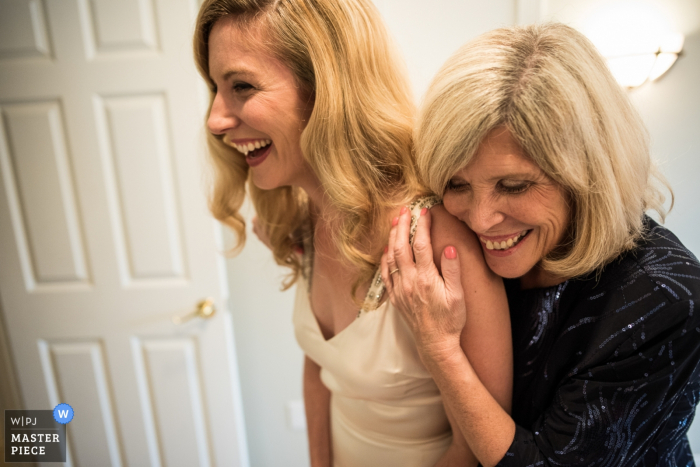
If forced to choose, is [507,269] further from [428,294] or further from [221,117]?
[221,117]

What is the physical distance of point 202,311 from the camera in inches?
57.5

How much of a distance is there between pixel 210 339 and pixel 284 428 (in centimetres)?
59

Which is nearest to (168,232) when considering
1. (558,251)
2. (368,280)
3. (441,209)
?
(368,280)

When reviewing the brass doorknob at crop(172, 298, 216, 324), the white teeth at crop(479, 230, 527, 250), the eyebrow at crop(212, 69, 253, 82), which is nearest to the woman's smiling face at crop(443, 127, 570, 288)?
the white teeth at crop(479, 230, 527, 250)

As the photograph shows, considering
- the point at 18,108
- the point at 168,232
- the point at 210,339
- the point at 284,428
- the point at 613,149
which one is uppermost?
the point at 18,108

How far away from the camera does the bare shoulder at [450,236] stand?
729 mm

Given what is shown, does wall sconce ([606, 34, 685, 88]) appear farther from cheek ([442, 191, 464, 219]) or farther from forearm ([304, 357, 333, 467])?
forearm ([304, 357, 333, 467])

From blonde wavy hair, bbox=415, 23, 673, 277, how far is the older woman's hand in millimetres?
120

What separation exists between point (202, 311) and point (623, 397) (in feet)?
4.09

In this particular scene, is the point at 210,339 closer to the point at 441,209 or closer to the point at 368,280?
the point at 368,280

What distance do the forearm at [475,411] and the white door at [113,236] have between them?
98cm

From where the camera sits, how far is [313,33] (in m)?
0.77

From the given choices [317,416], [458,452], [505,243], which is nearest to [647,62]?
[505,243]

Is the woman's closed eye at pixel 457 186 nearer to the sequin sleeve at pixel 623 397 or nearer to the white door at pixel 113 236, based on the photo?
the sequin sleeve at pixel 623 397
